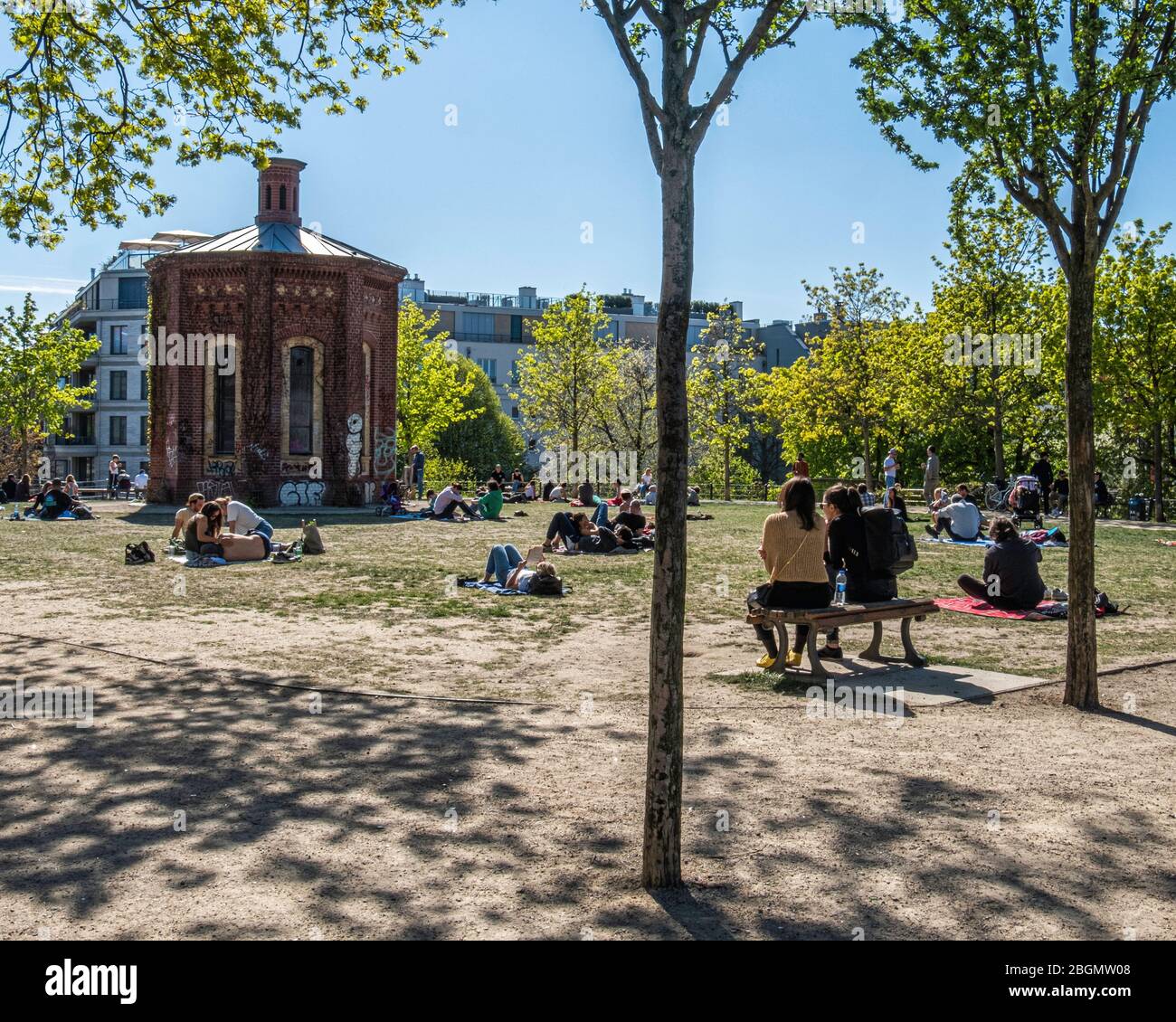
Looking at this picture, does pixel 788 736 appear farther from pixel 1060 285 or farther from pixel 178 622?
pixel 1060 285

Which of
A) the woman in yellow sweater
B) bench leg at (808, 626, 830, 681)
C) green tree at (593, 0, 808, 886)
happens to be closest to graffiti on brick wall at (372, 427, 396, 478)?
the woman in yellow sweater

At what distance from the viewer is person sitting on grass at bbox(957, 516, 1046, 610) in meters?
13.9

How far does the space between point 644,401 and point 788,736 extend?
56.8 meters

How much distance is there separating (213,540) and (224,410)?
18715 millimetres

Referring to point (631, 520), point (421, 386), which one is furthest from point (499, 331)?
point (631, 520)

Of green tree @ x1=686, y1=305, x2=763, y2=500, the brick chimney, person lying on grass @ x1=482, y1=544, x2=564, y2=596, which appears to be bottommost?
person lying on grass @ x1=482, y1=544, x2=564, y2=596

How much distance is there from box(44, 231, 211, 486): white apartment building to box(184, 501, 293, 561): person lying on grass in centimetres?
7267

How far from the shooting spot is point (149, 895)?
4.67 metres

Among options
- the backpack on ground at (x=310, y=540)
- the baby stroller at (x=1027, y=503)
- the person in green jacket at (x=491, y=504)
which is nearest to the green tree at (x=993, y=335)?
the baby stroller at (x=1027, y=503)

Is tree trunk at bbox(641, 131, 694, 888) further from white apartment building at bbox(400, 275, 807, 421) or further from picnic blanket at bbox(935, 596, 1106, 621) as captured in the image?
white apartment building at bbox(400, 275, 807, 421)

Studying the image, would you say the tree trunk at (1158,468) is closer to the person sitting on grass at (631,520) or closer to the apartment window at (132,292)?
the person sitting on grass at (631,520)

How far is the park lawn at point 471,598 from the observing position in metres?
11.5

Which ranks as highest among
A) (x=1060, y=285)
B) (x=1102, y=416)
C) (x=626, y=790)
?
(x=1060, y=285)

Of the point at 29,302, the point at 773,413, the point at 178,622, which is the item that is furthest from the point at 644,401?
the point at 178,622
